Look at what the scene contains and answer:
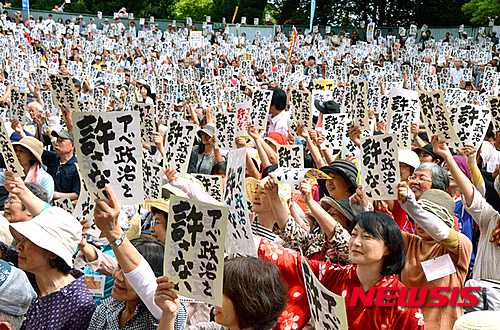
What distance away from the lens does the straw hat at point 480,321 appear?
1.93 meters

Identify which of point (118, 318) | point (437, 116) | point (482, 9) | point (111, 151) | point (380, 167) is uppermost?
point (482, 9)

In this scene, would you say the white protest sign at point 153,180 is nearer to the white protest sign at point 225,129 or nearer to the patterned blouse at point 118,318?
the white protest sign at point 225,129

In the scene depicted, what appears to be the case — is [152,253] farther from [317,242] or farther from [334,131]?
[334,131]

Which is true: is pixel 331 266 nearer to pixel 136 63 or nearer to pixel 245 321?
pixel 245 321

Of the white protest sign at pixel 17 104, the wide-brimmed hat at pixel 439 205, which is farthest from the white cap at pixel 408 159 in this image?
the white protest sign at pixel 17 104

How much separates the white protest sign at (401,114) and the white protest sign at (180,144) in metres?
2.24

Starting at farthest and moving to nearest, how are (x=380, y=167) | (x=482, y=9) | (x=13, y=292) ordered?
(x=482, y=9)
(x=380, y=167)
(x=13, y=292)

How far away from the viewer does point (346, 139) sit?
655 cm

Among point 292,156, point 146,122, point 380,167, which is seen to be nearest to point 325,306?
point 380,167

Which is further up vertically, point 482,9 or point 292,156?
point 482,9

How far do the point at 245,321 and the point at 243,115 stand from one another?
524cm

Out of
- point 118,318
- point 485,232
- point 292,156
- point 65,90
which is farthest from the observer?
point 65,90

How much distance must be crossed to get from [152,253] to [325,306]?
1.03 m

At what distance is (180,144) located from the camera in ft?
17.7
